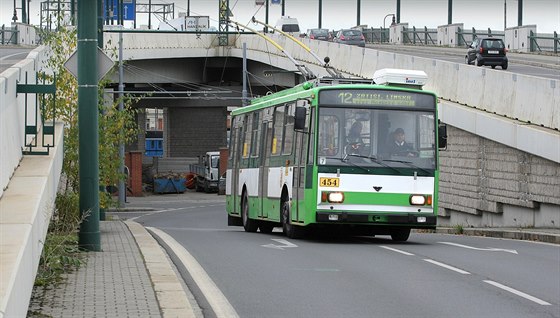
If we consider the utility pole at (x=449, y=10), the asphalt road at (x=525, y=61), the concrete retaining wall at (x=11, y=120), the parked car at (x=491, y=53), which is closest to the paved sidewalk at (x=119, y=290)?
the concrete retaining wall at (x=11, y=120)

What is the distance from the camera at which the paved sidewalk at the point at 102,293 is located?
34.6ft

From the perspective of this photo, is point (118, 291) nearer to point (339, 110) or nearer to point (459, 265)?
point (459, 265)

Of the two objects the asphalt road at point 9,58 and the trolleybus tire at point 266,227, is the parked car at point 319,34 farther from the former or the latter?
the trolleybus tire at point 266,227

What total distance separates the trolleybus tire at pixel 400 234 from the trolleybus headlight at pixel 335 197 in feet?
7.47

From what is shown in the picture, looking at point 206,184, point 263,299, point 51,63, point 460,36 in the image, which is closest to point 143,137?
point 206,184

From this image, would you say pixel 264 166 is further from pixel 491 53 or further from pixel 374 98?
pixel 491 53

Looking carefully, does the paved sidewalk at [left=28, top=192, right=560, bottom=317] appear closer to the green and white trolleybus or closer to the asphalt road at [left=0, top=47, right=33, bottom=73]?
the green and white trolleybus

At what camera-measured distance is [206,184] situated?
266 ft

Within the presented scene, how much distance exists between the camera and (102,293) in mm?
11805

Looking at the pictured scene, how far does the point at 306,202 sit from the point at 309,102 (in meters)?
1.85

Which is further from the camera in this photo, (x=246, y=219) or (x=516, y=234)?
(x=246, y=219)

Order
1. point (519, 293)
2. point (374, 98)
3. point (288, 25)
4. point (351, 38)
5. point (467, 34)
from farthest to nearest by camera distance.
A: point (288, 25) < point (467, 34) < point (351, 38) < point (374, 98) < point (519, 293)

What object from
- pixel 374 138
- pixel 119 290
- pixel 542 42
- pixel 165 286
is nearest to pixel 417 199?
pixel 374 138

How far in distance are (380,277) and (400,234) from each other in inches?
335
